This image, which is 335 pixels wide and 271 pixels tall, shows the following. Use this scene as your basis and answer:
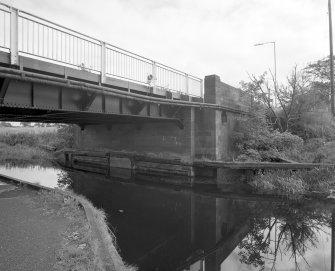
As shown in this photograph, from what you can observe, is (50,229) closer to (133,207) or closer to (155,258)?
(155,258)

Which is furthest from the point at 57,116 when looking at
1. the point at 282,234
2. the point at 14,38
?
the point at 282,234

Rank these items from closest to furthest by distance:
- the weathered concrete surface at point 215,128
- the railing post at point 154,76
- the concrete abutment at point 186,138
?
the railing post at point 154,76
the weathered concrete surface at point 215,128
the concrete abutment at point 186,138

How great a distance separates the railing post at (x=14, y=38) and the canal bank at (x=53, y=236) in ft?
12.6

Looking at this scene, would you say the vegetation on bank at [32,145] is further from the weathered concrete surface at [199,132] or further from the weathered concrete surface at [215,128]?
the weathered concrete surface at [215,128]

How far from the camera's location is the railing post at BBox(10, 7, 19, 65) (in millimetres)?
7398

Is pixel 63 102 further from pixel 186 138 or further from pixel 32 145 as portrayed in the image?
pixel 32 145

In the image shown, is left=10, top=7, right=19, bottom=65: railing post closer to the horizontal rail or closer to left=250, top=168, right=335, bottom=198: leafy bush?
the horizontal rail

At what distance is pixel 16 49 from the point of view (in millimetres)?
7477

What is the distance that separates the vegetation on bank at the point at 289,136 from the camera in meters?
12.1

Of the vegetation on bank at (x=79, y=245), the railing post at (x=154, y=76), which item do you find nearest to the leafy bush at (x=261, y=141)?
the railing post at (x=154, y=76)

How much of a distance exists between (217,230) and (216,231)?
9 centimetres

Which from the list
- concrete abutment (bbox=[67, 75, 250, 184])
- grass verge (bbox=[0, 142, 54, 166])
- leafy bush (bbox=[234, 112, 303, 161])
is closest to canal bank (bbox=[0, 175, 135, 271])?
concrete abutment (bbox=[67, 75, 250, 184])

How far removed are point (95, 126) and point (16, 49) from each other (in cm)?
1500

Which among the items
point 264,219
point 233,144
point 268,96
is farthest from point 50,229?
point 268,96
